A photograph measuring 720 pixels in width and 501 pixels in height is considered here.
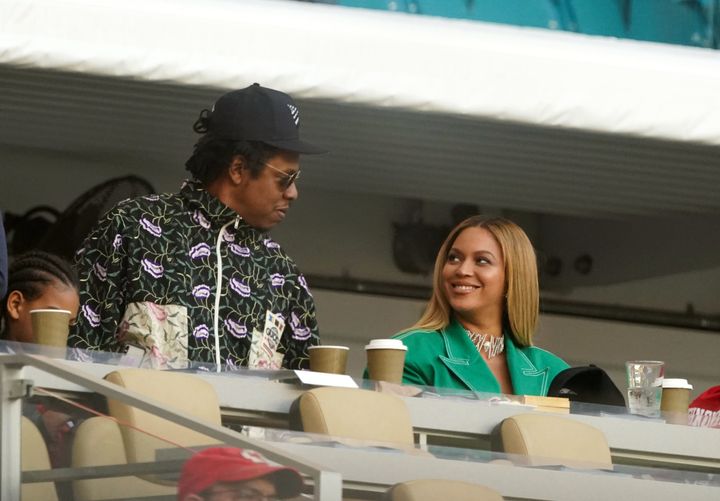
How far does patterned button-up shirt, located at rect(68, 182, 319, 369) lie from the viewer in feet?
15.4

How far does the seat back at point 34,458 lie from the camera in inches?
123

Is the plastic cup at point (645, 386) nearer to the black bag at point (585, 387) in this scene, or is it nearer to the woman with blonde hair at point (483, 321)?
the black bag at point (585, 387)

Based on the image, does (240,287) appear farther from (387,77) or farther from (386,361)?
(387,77)

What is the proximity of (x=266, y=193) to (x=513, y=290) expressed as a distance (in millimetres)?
875

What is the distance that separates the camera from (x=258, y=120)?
16.7 ft

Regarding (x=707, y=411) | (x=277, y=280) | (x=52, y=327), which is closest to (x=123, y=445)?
Answer: (x=52, y=327)

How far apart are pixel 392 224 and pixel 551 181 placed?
947 mm

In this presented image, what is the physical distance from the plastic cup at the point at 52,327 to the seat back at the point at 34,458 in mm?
1186

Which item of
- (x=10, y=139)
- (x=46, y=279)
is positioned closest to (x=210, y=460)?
(x=46, y=279)

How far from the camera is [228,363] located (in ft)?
15.7

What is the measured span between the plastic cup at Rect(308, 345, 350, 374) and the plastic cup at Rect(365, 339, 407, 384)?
0.28ft

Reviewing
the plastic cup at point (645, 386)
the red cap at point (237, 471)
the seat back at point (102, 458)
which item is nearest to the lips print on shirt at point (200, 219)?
the plastic cup at point (645, 386)

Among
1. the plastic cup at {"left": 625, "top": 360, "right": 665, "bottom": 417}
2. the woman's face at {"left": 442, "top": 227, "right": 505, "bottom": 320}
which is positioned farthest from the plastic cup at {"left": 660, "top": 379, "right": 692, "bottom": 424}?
the woman's face at {"left": 442, "top": 227, "right": 505, "bottom": 320}

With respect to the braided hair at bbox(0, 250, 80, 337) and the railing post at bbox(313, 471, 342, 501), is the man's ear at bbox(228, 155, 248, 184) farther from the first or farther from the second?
the railing post at bbox(313, 471, 342, 501)
